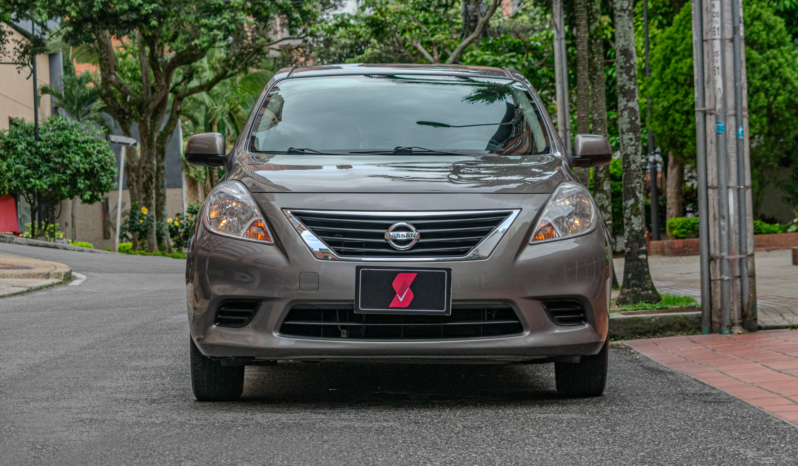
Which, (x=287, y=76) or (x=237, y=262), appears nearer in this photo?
(x=237, y=262)

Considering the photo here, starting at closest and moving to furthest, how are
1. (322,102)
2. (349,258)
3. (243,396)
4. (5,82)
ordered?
1. (349,258)
2. (243,396)
3. (322,102)
4. (5,82)

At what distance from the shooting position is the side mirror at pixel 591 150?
498cm

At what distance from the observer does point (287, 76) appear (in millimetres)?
5656

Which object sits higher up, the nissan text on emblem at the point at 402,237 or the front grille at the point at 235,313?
the nissan text on emblem at the point at 402,237

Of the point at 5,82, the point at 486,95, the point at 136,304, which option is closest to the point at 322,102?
the point at 486,95

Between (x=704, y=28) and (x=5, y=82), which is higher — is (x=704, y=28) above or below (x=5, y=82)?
below

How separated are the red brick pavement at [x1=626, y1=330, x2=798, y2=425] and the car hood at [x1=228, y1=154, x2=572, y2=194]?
1446 mm

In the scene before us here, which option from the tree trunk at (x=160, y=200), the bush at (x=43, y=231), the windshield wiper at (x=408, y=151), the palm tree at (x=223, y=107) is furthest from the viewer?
the palm tree at (x=223, y=107)

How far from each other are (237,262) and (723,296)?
407 cm

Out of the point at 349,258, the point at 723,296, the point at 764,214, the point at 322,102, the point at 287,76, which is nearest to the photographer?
the point at 349,258

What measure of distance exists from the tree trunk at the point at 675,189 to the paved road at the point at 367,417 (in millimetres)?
19128

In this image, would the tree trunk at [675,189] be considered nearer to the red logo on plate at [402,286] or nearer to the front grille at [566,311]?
the front grille at [566,311]

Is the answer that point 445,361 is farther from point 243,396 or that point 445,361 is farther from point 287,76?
point 287,76

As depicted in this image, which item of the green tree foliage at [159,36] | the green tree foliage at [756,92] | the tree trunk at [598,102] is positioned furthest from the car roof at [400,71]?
the green tree foliage at [159,36]
